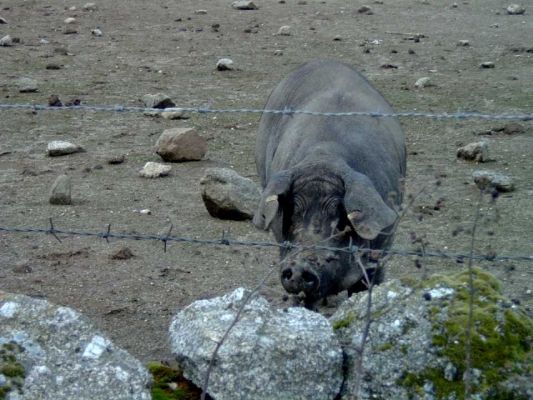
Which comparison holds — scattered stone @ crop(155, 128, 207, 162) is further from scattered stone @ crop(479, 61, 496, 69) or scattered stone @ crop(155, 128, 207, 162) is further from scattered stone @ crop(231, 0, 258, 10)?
scattered stone @ crop(231, 0, 258, 10)

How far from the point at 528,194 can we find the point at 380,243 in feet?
8.42

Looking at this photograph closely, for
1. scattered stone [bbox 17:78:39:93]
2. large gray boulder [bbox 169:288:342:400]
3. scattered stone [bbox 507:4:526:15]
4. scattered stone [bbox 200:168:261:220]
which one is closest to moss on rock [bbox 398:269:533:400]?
large gray boulder [bbox 169:288:342:400]

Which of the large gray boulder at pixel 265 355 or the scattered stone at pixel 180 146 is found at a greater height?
the large gray boulder at pixel 265 355

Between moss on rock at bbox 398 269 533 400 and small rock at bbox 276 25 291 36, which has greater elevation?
moss on rock at bbox 398 269 533 400

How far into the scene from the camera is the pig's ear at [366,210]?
17.2ft

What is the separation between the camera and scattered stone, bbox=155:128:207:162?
354 inches

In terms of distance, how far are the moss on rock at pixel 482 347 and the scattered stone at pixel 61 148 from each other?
5549 mm

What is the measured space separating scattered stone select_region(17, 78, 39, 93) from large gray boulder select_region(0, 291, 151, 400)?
7316 millimetres

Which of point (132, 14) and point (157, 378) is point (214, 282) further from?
point (132, 14)

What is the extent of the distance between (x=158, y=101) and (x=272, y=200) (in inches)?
198

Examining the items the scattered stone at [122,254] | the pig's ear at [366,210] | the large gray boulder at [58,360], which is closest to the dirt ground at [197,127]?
the scattered stone at [122,254]

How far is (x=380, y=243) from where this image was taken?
588 centimetres

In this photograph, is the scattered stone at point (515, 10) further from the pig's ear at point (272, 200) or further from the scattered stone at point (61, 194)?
the pig's ear at point (272, 200)

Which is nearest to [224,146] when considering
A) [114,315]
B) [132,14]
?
[114,315]
